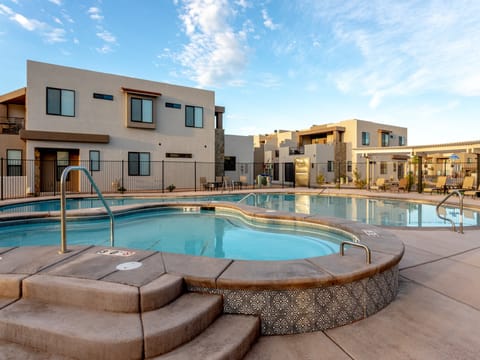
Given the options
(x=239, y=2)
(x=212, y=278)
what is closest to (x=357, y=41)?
(x=239, y=2)

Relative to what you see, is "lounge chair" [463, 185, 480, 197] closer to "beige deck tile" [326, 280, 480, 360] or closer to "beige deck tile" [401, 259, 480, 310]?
"beige deck tile" [401, 259, 480, 310]

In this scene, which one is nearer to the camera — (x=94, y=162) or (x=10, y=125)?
(x=94, y=162)

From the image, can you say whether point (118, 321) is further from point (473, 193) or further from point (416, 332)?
point (473, 193)

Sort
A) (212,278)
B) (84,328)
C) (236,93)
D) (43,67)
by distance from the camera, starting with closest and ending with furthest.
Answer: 1. (84,328)
2. (212,278)
3. (43,67)
4. (236,93)

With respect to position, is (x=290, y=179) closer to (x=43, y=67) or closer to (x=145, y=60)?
(x=145, y=60)

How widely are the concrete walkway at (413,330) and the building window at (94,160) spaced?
1668 centimetres

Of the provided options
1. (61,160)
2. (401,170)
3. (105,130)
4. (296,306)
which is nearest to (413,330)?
(296,306)

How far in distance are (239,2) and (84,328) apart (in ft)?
43.7

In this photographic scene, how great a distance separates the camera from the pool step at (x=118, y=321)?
1.94 metres

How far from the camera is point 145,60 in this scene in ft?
48.4

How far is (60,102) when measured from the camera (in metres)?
15.3

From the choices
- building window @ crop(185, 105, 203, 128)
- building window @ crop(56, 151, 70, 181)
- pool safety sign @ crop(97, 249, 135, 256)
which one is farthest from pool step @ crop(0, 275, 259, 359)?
building window @ crop(185, 105, 203, 128)

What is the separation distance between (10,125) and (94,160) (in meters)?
6.26

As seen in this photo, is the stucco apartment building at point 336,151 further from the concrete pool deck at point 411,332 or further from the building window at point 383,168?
the concrete pool deck at point 411,332
